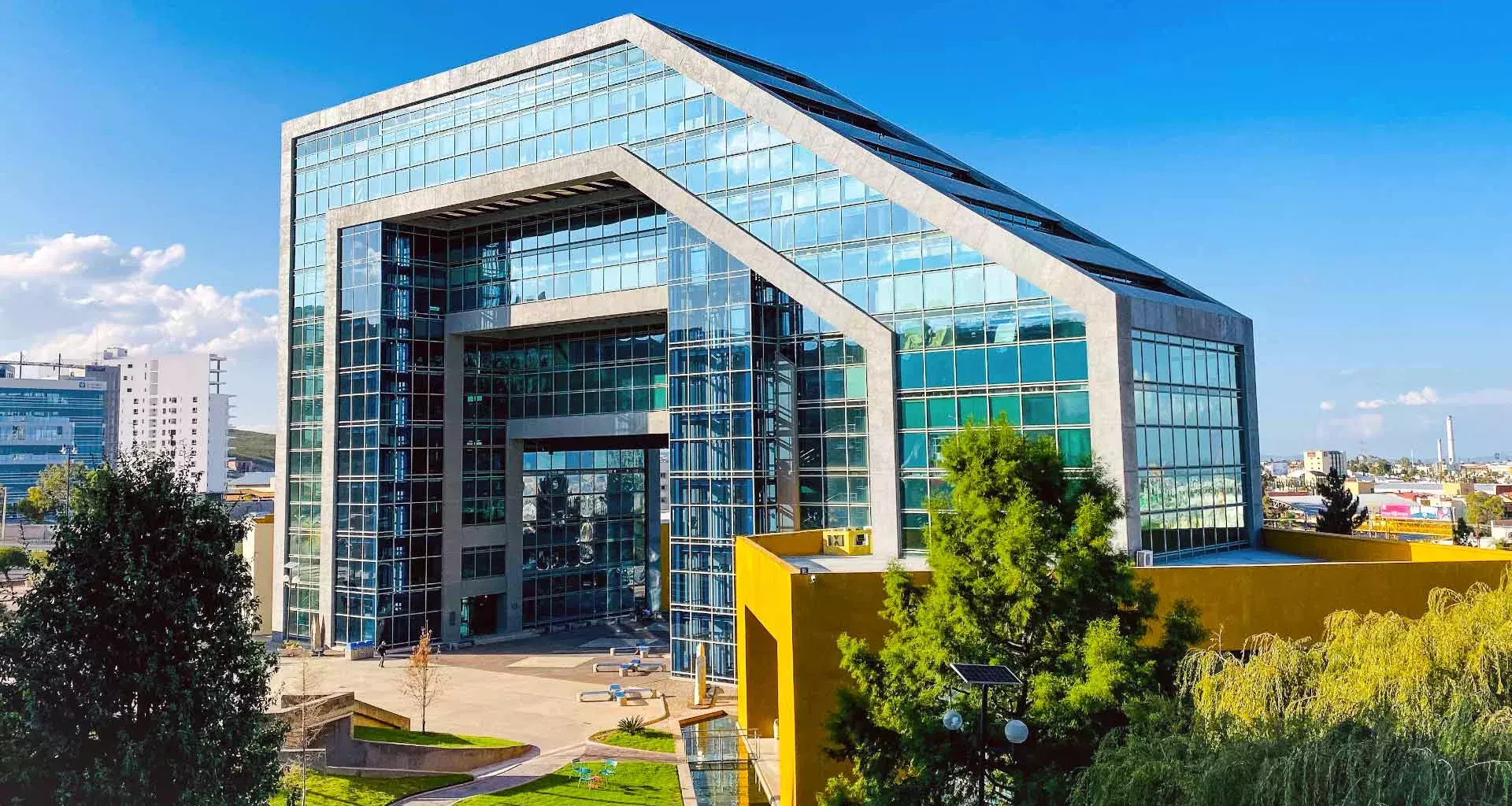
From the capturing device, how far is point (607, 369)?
5138 cm

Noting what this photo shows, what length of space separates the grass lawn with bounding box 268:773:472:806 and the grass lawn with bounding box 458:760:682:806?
2.16 meters

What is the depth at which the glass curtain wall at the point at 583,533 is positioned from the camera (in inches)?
2207

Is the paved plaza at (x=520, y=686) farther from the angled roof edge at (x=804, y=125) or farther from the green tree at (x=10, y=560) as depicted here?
the green tree at (x=10, y=560)

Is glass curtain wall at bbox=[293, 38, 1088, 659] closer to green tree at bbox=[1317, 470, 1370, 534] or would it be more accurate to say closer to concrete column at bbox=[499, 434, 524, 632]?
concrete column at bbox=[499, 434, 524, 632]

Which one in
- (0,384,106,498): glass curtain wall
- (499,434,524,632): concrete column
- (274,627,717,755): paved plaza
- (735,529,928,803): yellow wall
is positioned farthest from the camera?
(0,384,106,498): glass curtain wall

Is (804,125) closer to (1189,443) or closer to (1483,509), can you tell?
(1189,443)

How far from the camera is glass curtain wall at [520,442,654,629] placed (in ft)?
184

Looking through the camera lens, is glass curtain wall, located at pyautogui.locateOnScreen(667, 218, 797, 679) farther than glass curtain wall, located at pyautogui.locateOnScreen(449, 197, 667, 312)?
No

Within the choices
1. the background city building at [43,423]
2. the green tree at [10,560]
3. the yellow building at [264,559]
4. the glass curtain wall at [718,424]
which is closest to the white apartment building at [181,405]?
the background city building at [43,423]

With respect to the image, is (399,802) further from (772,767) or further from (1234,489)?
(1234,489)

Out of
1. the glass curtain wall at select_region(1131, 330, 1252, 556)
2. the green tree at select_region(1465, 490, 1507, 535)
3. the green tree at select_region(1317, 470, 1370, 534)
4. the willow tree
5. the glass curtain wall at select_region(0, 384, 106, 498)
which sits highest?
the glass curtain wall at select_region(0, 384, 106, 498)

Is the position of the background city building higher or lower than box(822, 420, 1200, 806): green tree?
higher

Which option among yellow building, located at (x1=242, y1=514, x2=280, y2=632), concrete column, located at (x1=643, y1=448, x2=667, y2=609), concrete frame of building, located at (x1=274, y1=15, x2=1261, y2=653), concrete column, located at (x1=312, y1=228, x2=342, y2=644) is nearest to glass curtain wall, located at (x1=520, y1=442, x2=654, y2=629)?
concrete column, located at (x1=643, y1=448, x2=667, y2=609)

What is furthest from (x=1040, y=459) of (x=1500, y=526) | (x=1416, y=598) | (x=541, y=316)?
(x=1500, y=526)
